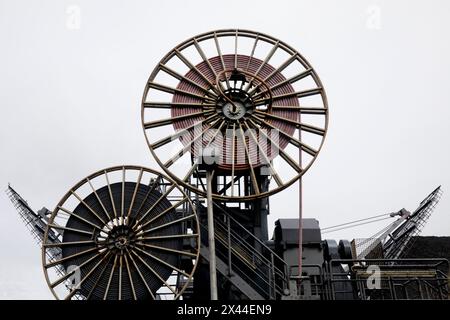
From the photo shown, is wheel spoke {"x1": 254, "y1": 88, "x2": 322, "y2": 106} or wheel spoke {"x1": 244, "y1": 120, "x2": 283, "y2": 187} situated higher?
wheel spoke {"x1": 254, "y1": 88, "x2": 322, "y2": 106}

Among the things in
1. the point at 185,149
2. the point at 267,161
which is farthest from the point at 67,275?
the point at 267,161

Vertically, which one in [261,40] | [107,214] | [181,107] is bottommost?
[107,214]

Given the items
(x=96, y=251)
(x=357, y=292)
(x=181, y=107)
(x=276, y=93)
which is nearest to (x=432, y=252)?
(x=357, y=292)

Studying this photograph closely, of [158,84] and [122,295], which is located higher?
[158,84]

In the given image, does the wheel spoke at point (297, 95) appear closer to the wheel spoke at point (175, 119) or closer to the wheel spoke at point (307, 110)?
the wheel spoke at point (307, 110)

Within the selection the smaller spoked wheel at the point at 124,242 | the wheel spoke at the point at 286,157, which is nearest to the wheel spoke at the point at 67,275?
the smaller spoked wheel at the point at 124,242

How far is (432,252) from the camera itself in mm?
34250

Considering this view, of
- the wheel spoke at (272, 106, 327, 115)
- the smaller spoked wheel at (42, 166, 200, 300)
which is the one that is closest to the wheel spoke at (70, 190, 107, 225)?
the smaller spoked wheel at (42, 166, 200, 300)

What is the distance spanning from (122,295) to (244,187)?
23.9 ft

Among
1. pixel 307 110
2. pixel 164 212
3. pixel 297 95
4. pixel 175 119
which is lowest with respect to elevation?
pixel 164 212

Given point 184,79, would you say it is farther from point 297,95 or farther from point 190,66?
point 297,95

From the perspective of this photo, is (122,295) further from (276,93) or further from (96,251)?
(276,93)

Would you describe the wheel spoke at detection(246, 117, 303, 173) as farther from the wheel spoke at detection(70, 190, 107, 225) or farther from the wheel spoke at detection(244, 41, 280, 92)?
the wheel spoke at detection(70, 190, 107, 225)
